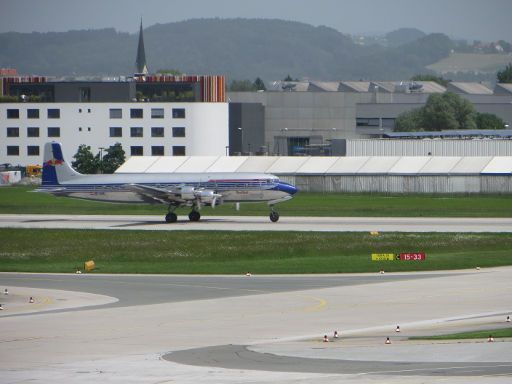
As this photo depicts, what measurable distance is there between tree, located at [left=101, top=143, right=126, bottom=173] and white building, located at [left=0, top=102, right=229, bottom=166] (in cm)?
584

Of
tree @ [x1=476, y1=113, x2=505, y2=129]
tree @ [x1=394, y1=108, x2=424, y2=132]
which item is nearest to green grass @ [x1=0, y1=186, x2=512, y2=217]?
tree @ [x1=394, y1=108, x2=424, y2=132]

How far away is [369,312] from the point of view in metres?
34.7

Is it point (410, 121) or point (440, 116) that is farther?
point (440, 116)

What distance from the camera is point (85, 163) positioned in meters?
146

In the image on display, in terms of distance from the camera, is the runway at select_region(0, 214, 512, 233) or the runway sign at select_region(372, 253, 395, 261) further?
the runway at select_region(0, 214, 512, 233)

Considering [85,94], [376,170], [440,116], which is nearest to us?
[376,170]

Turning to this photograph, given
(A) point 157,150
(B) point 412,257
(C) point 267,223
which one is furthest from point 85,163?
(B) point 412,257

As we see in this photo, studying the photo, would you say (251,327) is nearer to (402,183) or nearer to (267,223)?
(267,223)

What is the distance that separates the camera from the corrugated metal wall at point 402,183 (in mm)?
110125

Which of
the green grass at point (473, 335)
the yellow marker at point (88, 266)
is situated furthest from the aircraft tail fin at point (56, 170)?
the green grass at point (473, 335)

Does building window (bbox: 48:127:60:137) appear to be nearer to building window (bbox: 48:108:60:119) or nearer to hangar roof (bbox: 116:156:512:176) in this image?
building window (bbox: 48:108:60:119)

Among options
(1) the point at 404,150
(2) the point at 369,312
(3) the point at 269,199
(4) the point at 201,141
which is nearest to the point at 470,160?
(1) the point at 404,150

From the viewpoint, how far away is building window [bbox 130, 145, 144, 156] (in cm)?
15650

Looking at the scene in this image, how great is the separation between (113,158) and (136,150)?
857 cm
